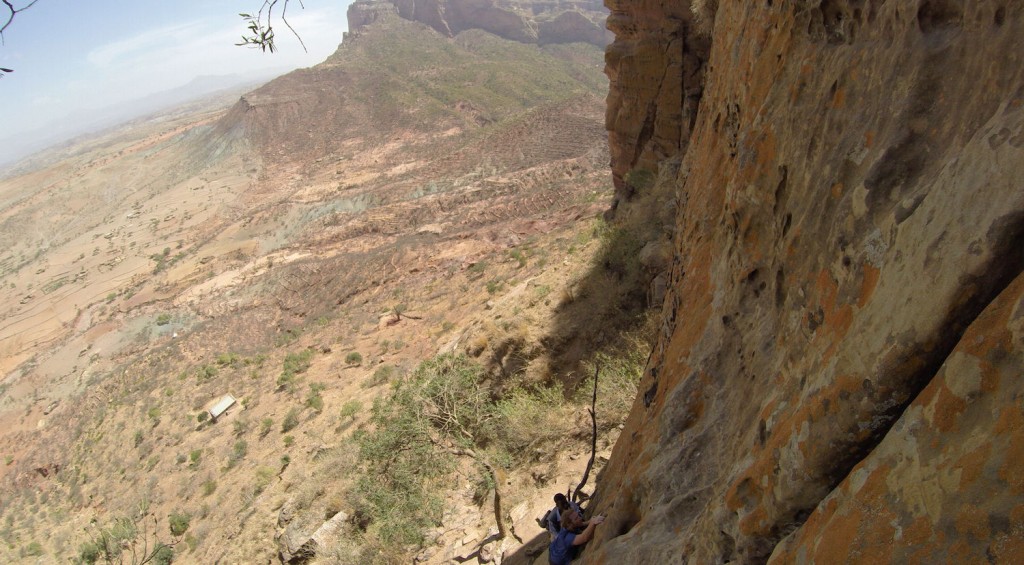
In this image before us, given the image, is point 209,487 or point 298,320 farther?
point 298,320

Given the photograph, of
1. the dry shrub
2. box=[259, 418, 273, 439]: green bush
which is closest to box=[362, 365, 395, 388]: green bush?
box=[259, 418, 273, 439]: green bush

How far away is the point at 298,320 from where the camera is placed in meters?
26.9

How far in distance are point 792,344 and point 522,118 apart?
54275 mm

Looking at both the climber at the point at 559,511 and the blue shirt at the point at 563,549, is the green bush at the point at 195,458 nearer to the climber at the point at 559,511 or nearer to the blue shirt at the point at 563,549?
the climber at the point at 559,511

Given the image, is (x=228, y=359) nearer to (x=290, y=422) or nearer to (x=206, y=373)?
(x=206, y=373)

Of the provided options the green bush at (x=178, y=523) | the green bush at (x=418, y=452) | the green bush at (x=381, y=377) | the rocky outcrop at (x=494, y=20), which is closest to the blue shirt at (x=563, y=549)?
the green bush at (x=418, y=452)

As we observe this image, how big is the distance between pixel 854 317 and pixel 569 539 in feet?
11.1

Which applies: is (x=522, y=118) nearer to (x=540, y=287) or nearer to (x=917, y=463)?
(x=540, y=287)

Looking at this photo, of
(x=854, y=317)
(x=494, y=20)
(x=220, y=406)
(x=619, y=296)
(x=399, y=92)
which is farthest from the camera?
(x=494, y=20)

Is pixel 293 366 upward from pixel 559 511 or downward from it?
downward

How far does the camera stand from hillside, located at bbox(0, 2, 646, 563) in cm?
1109

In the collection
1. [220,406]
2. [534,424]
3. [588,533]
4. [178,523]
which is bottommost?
[178,523]

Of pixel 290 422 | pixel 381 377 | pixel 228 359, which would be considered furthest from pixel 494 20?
pixel 290 422

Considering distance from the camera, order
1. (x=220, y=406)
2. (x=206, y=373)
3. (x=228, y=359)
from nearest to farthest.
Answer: (x=220, y=406)
(x=206, y=373)
(x=228, y=359)
